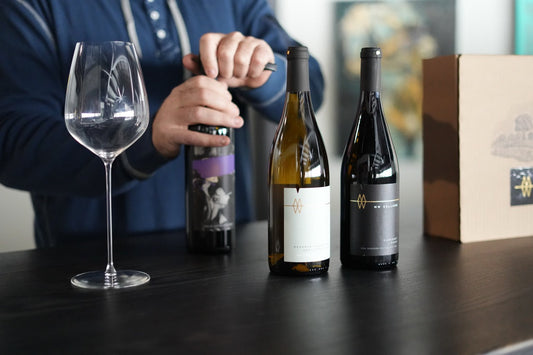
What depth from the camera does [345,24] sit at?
2205 millimetres

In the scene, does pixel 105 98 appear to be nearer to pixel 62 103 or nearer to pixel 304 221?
pixel 304 221

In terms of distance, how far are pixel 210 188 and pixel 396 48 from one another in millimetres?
1597

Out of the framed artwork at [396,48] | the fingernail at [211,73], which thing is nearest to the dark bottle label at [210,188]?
the fingernail at [211,73]

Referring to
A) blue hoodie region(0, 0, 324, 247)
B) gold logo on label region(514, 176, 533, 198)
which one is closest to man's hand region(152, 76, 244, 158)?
blue hoodie region(0, 0, 324, 247)

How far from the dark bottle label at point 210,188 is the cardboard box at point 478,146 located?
1.20 feet

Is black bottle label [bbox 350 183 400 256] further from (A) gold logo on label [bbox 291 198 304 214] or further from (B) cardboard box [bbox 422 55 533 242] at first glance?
(B) cardboard box [bbox 422 55 533 242]

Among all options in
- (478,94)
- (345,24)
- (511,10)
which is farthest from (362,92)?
(511,10)

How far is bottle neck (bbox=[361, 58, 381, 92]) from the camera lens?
779 millimetres

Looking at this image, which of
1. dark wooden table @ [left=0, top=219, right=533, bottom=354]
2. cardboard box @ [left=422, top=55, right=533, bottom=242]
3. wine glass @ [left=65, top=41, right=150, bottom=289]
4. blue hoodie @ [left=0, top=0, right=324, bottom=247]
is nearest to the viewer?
dark wooden table @ [left=0, top=219, right=533, bottom=354]

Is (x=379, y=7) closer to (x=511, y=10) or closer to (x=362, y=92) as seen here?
(x=511, y=10)

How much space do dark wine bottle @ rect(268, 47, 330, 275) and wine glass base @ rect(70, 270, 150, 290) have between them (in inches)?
6.4

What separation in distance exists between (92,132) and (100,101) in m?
0.04

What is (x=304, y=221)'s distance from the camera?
73 cm

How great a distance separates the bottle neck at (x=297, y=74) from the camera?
0.73 meters
